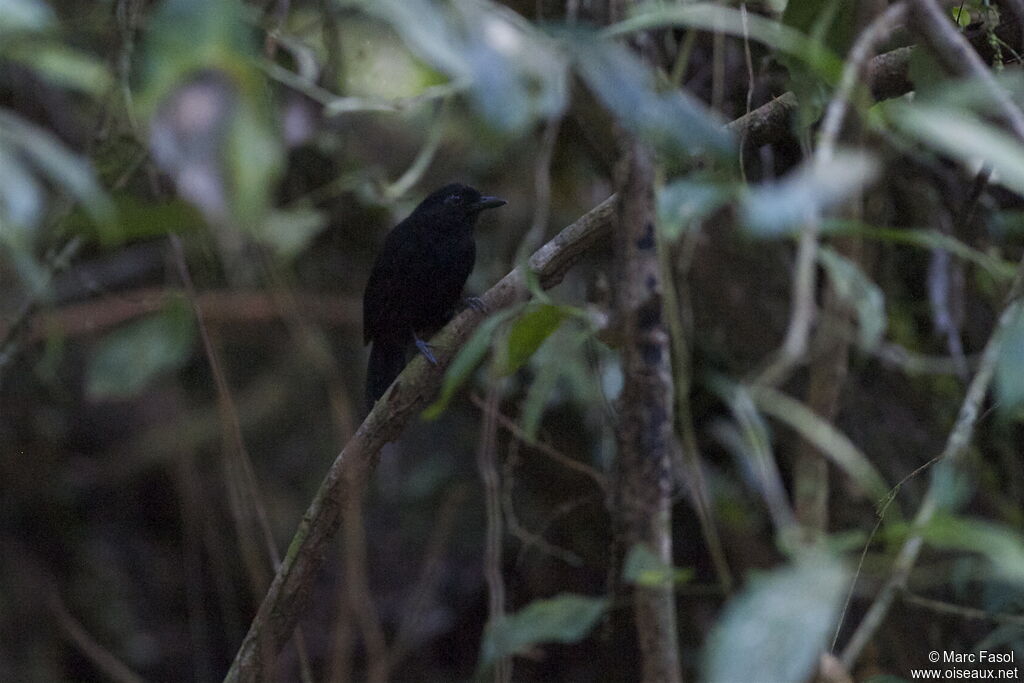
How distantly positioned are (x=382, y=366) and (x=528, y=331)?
3315mm

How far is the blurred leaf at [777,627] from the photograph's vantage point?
0.82 meters

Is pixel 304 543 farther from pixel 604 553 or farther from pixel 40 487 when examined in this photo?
pixel 40 487

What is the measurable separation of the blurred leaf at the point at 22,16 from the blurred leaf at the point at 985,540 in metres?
0.91

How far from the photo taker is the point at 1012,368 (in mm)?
891

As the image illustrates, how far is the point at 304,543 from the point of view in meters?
2.37

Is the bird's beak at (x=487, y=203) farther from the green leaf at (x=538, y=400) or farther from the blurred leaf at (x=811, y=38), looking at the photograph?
the green leaf at (x=538, y=400)

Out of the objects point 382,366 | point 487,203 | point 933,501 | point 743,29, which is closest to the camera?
point 743,29

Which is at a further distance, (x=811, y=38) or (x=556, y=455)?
(x=556, y=455)

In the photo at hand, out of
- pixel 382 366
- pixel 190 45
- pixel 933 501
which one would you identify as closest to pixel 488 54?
pixel 190 45

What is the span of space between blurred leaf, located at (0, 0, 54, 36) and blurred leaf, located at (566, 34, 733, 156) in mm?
494

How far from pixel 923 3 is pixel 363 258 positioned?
4547 millimetres

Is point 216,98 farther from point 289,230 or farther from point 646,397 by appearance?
point 289,230

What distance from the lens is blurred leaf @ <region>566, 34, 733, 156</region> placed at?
94 cm

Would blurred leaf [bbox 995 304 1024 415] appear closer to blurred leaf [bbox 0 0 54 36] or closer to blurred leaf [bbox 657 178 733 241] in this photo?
blurred leaf [bbox 657 178 733 241]
